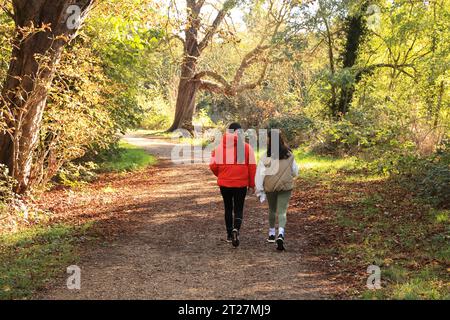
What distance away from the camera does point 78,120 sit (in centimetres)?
1116

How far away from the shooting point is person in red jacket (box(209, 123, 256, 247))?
7.70m

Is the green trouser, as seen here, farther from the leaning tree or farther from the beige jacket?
the leaning tree

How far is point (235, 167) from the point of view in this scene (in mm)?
7730

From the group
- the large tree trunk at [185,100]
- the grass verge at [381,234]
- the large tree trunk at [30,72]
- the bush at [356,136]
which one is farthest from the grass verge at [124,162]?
the large tree trunk at [185,100]

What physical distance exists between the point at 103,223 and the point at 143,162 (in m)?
10.0

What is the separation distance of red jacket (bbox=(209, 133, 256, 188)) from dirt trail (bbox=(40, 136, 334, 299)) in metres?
1.09

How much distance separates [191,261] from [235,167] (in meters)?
1.67

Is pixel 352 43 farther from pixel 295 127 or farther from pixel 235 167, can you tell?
pixel 235 167

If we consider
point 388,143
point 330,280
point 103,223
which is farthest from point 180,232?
point 388,143

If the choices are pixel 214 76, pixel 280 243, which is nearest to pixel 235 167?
pixel 280 243

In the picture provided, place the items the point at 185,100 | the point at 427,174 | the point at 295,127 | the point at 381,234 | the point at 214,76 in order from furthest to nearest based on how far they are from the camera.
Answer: the point at 185,100, the point at 214,76, the point at 295,127, the point at 427,174, the point at 381,234

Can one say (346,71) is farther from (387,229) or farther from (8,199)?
(8,199)

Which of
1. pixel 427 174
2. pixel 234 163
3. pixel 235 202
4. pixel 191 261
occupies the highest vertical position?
pixel 234 163

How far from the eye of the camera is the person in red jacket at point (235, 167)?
25.3 feet
